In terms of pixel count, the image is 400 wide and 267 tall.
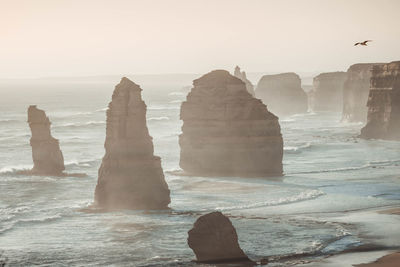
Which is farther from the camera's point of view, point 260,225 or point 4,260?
point 260,225

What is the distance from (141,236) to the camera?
4197 cm

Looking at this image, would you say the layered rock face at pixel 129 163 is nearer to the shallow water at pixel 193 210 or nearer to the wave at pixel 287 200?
the shallow water at pixel 193 210

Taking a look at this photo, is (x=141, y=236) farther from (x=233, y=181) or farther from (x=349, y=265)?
(x=233, y=181)

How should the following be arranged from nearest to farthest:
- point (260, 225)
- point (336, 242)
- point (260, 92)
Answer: point (336, 242), point (260, 225), point (260, 92)

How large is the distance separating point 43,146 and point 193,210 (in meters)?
21.3

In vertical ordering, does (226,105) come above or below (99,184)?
above

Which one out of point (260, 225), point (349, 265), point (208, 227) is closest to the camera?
point (208, 227)

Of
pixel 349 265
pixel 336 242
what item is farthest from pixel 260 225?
pixel 349 265

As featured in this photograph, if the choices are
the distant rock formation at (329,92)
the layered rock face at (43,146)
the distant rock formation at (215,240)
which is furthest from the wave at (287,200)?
the distant rock formation at (329,92)

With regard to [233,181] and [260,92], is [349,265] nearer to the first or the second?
[233,181]

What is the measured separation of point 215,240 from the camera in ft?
113

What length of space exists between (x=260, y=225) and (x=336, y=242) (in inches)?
211

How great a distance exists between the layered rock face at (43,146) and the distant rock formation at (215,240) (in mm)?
33607

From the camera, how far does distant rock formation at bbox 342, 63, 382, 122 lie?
138 metres
